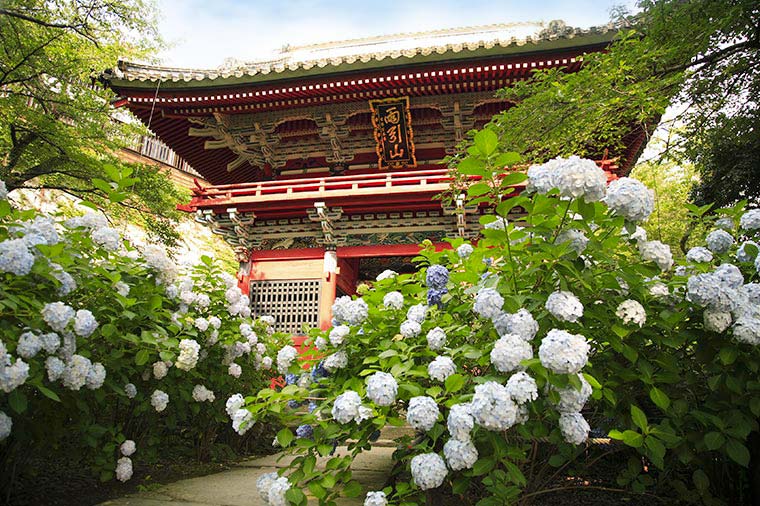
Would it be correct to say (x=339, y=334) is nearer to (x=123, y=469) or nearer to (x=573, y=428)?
(x=573, y=428)

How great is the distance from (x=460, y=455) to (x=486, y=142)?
1.13 m

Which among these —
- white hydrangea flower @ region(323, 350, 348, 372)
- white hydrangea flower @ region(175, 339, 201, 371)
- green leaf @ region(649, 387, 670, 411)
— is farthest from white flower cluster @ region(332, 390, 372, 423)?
white hydrangea flower @ region(175, 339, 201, 371)

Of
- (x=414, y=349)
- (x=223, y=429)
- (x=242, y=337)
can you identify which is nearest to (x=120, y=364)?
(x=242, y=337)

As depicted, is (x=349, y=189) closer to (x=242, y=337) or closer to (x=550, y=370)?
(x=242, y=337)

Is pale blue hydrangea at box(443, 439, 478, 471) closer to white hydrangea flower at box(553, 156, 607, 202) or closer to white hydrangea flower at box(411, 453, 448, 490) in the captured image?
white hydrangea flower at box(411, 453, 448, 490)

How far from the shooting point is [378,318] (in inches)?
92.0

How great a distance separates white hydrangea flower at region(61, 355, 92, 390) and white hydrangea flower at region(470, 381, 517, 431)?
1833 mm

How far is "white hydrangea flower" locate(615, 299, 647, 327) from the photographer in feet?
5.82

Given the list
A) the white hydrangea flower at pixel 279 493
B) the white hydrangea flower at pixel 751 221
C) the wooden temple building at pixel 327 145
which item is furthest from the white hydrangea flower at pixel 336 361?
the wooden temple building at pixel 327 145

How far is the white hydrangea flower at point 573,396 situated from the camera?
62.8 inches

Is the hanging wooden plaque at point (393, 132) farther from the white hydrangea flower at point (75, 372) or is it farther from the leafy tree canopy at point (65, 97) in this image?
the white hydrangea flower at point (75, 372)

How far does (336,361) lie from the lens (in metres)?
2.21

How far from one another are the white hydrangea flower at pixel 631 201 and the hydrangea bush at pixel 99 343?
228 centimetres

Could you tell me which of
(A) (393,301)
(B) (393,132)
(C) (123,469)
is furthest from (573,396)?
(B) (393,132)
